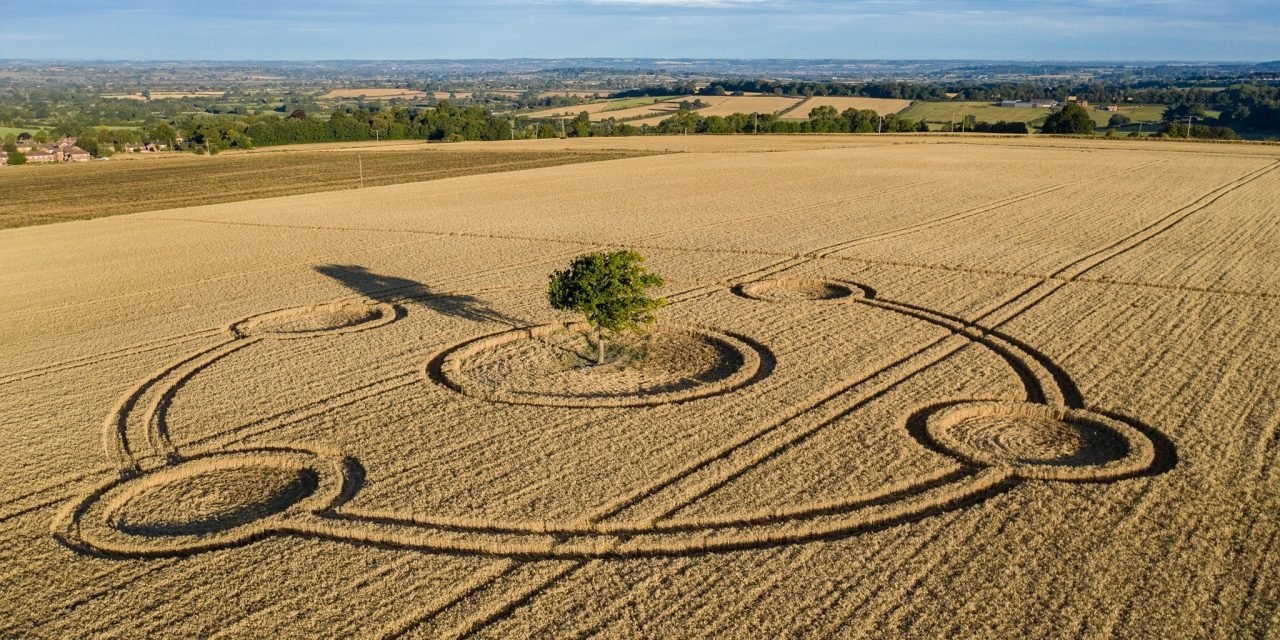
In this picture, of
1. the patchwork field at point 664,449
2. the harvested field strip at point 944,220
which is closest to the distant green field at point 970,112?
the harvested field strip at point 944,220

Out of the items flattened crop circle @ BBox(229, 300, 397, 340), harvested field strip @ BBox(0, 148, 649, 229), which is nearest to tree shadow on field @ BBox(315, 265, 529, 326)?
flattened crop circle @ BBox(229, 300, 397, 340)

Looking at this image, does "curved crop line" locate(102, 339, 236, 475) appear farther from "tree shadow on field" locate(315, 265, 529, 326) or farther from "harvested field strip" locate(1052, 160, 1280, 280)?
"harvested field strip" locate(1052, 160, 1280, 280)

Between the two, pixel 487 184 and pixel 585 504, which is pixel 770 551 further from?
pixel 487 184

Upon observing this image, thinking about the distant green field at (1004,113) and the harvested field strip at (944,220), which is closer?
the harvested field strip at (944,220)

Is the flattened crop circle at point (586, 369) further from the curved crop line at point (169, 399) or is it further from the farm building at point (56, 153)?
the farm building at point (56, 153)

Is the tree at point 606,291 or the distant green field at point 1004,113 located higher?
the distant green field at point 1004,113

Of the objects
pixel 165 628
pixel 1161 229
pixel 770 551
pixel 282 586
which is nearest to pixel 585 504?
pixel 770 551

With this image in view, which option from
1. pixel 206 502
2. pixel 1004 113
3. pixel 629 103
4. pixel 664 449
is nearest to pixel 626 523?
pixel 664 449
